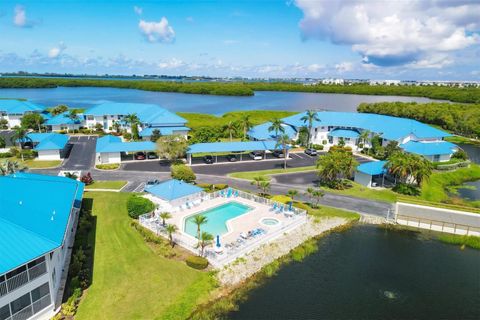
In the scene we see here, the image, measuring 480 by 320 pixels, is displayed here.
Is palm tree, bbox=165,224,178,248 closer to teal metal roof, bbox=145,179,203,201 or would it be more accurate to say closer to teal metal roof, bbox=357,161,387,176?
teal metal roof, bbox=145,179,203,201

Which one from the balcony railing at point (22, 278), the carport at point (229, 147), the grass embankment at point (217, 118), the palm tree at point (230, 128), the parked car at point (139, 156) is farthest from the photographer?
the grass embankment at point (217, 118)

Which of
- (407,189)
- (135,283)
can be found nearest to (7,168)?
(135,283)

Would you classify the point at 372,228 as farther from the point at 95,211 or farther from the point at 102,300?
the point at 95,211

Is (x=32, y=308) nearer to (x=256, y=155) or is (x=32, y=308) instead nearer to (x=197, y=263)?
(x=197, y=263)

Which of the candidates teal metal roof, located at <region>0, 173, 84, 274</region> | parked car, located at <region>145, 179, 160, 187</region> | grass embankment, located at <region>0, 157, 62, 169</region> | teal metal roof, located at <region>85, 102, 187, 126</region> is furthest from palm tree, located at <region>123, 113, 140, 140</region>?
teal metal roof, located at <region>0, 173, 84, 274</region>

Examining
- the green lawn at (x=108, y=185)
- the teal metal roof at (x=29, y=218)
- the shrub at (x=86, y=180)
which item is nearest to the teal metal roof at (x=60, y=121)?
the green lawn at (x=108, y=185)

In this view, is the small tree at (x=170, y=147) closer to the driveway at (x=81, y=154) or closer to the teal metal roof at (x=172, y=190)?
the driveway at (x=81, y=154)

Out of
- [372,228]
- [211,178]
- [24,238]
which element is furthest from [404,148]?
[24,238]
